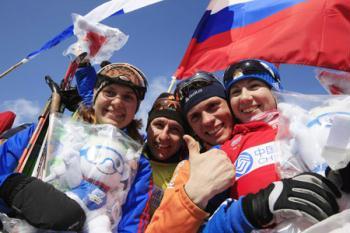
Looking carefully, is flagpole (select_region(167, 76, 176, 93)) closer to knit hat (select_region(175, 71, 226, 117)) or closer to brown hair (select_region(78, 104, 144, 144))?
knit hat (select_region(175, 71, 226, 117))

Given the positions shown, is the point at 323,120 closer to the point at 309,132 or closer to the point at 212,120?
the point at 309,132

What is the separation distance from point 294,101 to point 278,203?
640mm

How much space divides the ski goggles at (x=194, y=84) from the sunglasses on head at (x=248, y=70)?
240 mm

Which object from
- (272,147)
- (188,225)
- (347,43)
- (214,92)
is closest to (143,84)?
(214,92)

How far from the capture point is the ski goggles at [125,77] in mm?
2826

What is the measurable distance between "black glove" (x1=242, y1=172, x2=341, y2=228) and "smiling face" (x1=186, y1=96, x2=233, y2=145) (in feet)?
3.89

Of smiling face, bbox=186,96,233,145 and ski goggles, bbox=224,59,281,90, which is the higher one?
ski goggles, bbox=224,59,281,90

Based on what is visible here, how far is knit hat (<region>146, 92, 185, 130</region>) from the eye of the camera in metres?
3.21

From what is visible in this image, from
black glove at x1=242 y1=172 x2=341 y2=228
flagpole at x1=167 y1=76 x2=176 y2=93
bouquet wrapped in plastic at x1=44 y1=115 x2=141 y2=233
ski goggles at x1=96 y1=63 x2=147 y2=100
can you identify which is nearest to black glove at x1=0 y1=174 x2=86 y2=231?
bouquet wrapped in plastic at x1=44 y1=115 x2=141 y2=233

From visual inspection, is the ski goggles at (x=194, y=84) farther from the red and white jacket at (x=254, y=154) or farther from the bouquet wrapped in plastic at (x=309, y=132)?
the bouquet wrapped in plastic at (x=309, y=132)

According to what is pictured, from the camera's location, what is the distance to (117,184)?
210 cm

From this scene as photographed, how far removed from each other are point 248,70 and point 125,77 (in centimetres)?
109

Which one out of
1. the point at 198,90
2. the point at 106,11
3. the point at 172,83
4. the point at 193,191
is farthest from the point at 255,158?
the point at 106,11

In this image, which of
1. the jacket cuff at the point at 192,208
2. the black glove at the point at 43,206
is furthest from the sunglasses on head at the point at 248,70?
the black glove at the point at 43,206
